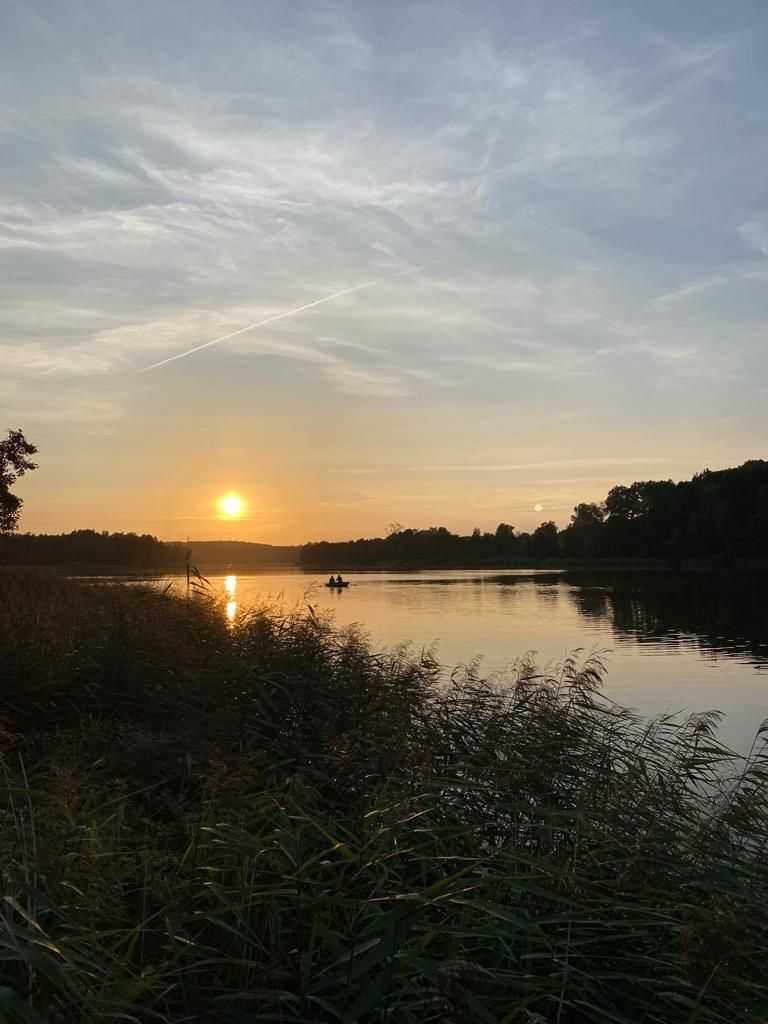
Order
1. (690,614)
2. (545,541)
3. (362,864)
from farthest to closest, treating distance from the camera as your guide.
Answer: (545,541) → (690,614) → (362,864)

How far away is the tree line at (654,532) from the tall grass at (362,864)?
359 feet

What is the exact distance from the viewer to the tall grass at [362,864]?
436 centimetres

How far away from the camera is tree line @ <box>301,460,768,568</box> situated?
114 m

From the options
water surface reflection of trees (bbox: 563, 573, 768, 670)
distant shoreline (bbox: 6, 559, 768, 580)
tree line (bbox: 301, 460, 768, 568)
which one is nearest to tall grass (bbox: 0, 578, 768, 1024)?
water surface reflection of trees (bbox: 563, 573, 768, 670)

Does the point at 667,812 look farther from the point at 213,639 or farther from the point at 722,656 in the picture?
the point at 722,656

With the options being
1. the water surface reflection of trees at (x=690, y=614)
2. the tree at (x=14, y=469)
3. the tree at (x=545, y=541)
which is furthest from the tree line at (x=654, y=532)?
the tree at (x=14, y=469)

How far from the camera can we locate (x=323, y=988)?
14.3 feet

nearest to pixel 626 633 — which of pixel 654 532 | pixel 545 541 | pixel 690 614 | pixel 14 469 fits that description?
pixel 690 614

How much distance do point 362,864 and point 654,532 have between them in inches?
5008

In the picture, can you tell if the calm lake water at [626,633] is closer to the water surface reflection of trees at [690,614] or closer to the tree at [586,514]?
the water surface reflection of trees at [690,614]

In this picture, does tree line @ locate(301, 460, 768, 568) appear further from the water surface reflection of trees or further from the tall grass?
the tall grass

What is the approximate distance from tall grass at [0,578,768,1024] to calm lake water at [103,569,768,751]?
515cm

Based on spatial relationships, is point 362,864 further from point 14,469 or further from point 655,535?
point 655,535

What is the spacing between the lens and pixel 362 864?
581cm
